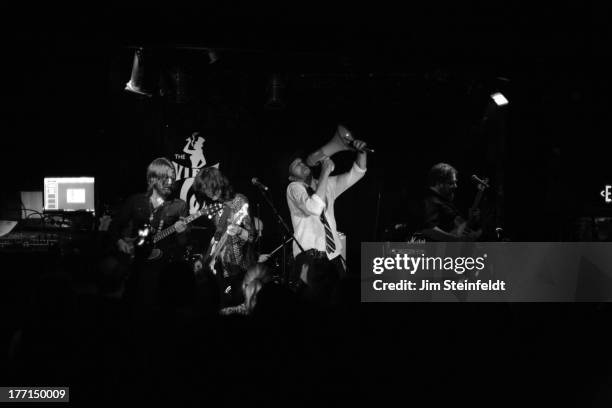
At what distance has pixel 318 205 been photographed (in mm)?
6363

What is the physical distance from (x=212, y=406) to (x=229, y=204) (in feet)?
11.3

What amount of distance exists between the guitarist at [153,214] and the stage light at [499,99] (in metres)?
3.79

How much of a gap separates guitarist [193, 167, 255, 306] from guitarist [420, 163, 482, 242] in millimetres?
2110

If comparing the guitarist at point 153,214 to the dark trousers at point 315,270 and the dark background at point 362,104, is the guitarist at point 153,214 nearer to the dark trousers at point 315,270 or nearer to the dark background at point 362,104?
the dark background at point 362,104

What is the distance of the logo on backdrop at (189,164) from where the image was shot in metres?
6.35

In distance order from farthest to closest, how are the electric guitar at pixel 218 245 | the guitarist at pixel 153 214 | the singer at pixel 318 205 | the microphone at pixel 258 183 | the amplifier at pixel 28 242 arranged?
the singer at pixel 318 205 → the microphone at pixel 258 183 → the electric guitar at pixel 218 245 → the guitarist at pixel 153 214 → the amplifier at pixel 28 242

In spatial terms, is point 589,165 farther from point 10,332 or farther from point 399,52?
point 10,332

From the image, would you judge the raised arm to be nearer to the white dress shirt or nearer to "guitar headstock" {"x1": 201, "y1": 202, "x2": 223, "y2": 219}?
the white dress shirt

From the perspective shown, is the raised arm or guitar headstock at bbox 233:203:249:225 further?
the raised arm

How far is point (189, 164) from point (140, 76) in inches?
45.8

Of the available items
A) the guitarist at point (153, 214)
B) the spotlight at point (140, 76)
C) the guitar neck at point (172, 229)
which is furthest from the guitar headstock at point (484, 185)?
the spotlight at point (140, 76)

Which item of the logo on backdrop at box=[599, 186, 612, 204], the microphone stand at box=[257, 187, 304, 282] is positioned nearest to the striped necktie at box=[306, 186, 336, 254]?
the microphone stand at box=[257, 187, 304, 282]

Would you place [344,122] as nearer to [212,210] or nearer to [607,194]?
[212,210]

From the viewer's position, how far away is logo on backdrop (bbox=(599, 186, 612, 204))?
6539 mm
